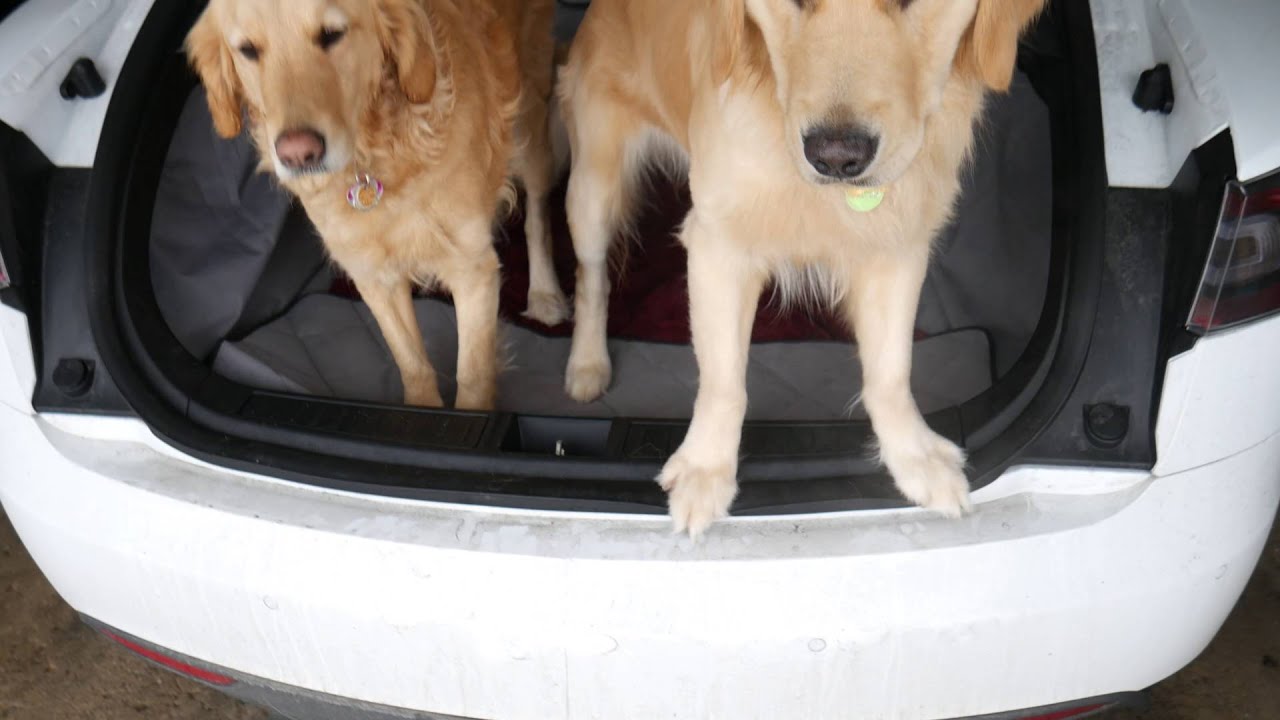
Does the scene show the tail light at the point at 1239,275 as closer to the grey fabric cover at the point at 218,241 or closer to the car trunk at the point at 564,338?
the car trunk at the point at 564,338

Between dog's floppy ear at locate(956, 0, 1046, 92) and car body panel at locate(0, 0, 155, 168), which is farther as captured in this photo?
car body panel at locate(0, 0, 155, 168)

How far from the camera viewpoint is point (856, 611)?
145 cm

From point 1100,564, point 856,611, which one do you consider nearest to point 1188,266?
point 1100,564

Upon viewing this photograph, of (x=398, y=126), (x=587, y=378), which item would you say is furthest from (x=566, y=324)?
(x=398, y=126)

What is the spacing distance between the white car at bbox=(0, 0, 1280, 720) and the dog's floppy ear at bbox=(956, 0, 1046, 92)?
0.89 ft

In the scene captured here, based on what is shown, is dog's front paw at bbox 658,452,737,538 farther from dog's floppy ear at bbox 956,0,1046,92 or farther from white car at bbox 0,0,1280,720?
dog's floppy ear at bbox 956,0,1046,92

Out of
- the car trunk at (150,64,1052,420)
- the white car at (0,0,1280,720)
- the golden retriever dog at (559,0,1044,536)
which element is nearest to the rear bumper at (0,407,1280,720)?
the white car at (0,0,1280,720)

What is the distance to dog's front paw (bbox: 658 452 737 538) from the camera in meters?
1.56

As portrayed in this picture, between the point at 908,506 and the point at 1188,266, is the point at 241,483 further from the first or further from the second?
the point at 1188,266

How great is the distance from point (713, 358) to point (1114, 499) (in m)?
0.69

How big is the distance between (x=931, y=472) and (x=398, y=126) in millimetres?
1232

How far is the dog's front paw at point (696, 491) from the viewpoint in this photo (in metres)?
1.56

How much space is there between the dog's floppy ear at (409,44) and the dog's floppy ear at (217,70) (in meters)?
0.30

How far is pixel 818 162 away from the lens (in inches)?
55.9
